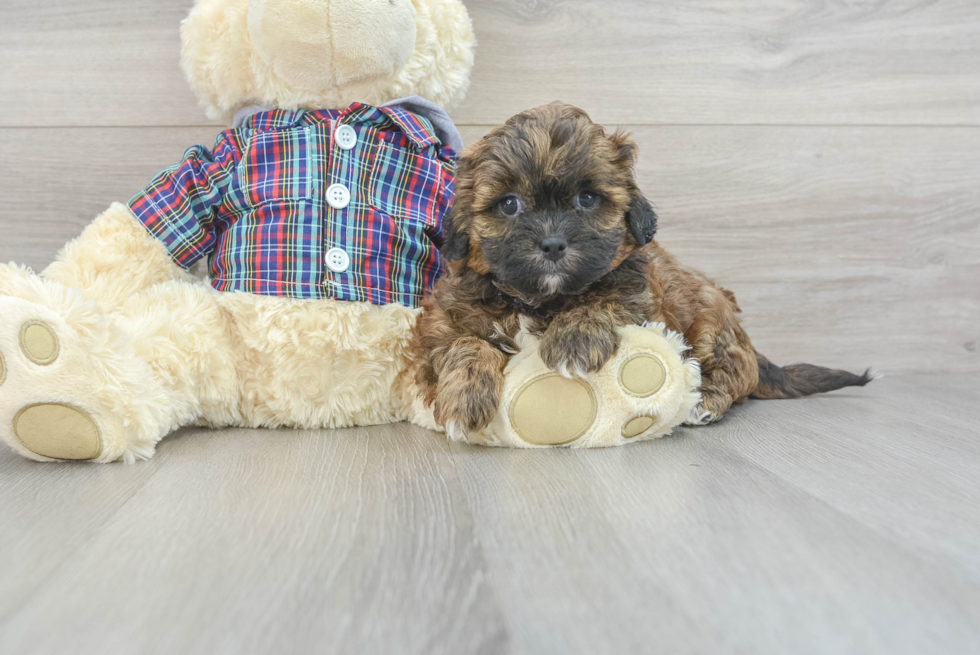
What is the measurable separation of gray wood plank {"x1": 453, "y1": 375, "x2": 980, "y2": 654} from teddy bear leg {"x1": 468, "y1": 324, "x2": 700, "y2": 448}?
5 cm

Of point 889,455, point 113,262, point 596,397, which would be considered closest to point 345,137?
point 113,262

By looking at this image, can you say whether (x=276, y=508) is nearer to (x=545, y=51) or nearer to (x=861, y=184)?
(x=545, y=51)

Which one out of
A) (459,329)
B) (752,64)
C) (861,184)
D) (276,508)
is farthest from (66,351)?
(861,184)

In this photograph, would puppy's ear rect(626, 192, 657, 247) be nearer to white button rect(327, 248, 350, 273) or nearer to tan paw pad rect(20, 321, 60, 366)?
white button rect(327, 248, 350, 273)

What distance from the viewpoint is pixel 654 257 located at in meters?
1.70

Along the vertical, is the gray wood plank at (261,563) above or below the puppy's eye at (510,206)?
below

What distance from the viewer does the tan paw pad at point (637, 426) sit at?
1.46m

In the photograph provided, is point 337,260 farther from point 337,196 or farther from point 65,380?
point 65,380

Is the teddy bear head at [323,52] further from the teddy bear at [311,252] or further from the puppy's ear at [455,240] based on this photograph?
the puppy's ear at [455,240]

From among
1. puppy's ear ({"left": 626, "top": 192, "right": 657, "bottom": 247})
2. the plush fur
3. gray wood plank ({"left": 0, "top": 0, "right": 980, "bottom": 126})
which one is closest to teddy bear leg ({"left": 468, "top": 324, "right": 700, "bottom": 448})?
puppy's ear ({"left": 626, "top": 192, "right": 657, "bottom": 247})

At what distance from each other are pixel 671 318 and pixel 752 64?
46.7 inches

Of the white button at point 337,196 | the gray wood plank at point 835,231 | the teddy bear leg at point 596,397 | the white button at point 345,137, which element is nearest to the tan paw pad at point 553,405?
the teddy bear leg at point 596,397

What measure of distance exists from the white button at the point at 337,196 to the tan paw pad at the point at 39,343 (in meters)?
0.64

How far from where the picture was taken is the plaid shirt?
1634 millimetres
